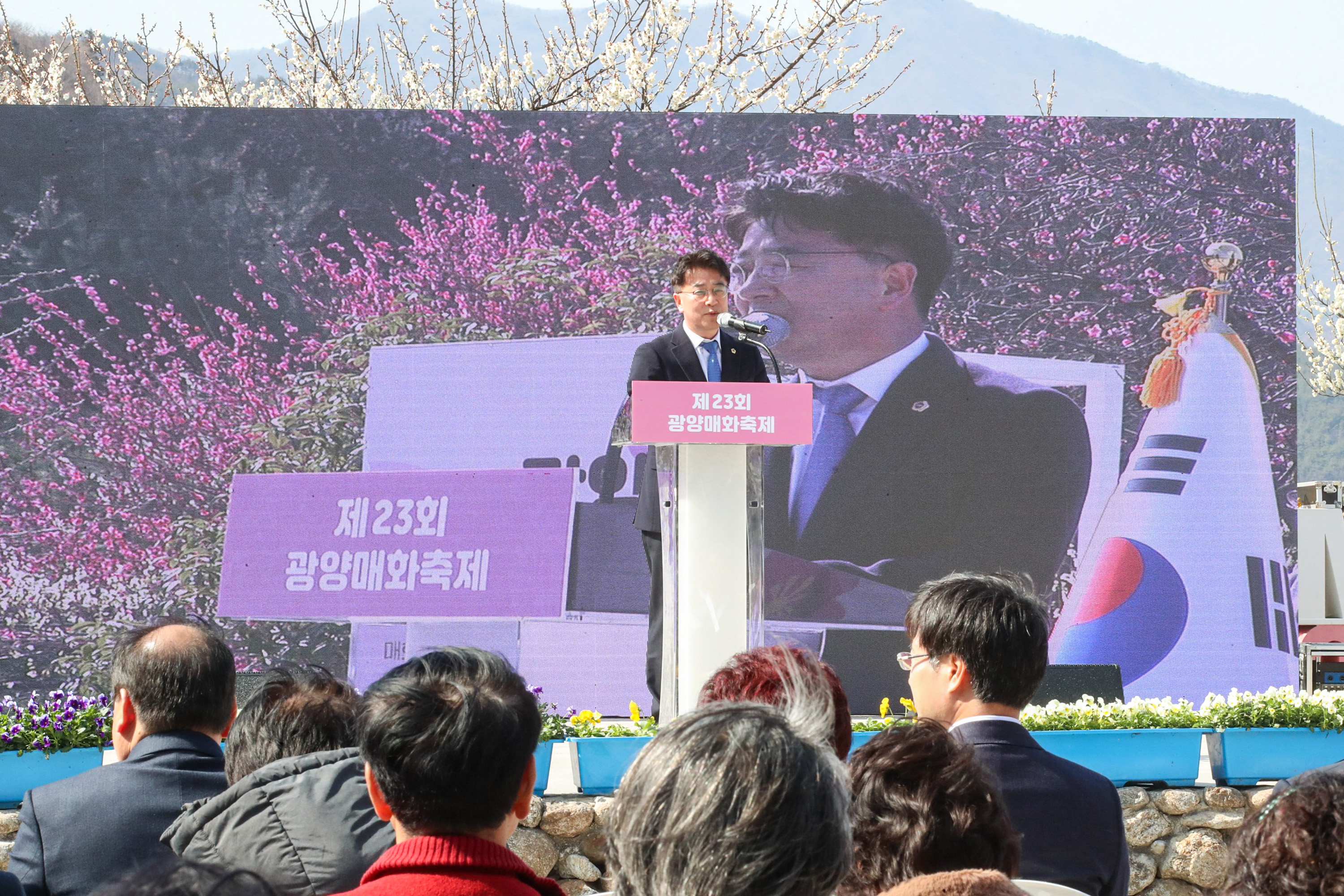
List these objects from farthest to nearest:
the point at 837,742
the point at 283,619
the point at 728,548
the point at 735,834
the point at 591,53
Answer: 1. the point at 591,53
2. the point at 283,619
3. the point at 728,548
4. the point at 837,742
5. the point at 735,834

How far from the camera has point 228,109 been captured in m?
5.66

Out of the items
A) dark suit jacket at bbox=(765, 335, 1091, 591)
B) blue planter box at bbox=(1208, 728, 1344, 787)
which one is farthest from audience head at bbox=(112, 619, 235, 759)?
dark suit jacket at bbox=(765, 335, 1091, 591)

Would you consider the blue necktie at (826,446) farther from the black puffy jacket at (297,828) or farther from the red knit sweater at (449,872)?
the red knit sweater at (449,872)

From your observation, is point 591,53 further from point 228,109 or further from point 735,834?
point 735,834

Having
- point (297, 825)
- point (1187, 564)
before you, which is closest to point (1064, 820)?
point (297, 825)

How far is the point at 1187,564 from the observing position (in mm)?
5812

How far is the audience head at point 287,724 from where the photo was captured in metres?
1.96

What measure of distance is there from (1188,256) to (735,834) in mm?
5550

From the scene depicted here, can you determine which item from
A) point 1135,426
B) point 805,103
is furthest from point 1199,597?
Answer: point 805,103

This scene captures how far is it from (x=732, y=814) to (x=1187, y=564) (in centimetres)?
527

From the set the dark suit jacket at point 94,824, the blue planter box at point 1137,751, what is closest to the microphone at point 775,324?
the blue planter box at point 1137,751

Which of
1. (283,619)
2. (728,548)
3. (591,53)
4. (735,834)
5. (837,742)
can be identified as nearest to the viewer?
(735,834)

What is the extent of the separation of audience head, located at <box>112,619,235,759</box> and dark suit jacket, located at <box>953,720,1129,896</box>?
49.8 inches

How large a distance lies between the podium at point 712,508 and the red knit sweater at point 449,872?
5.89 ft
